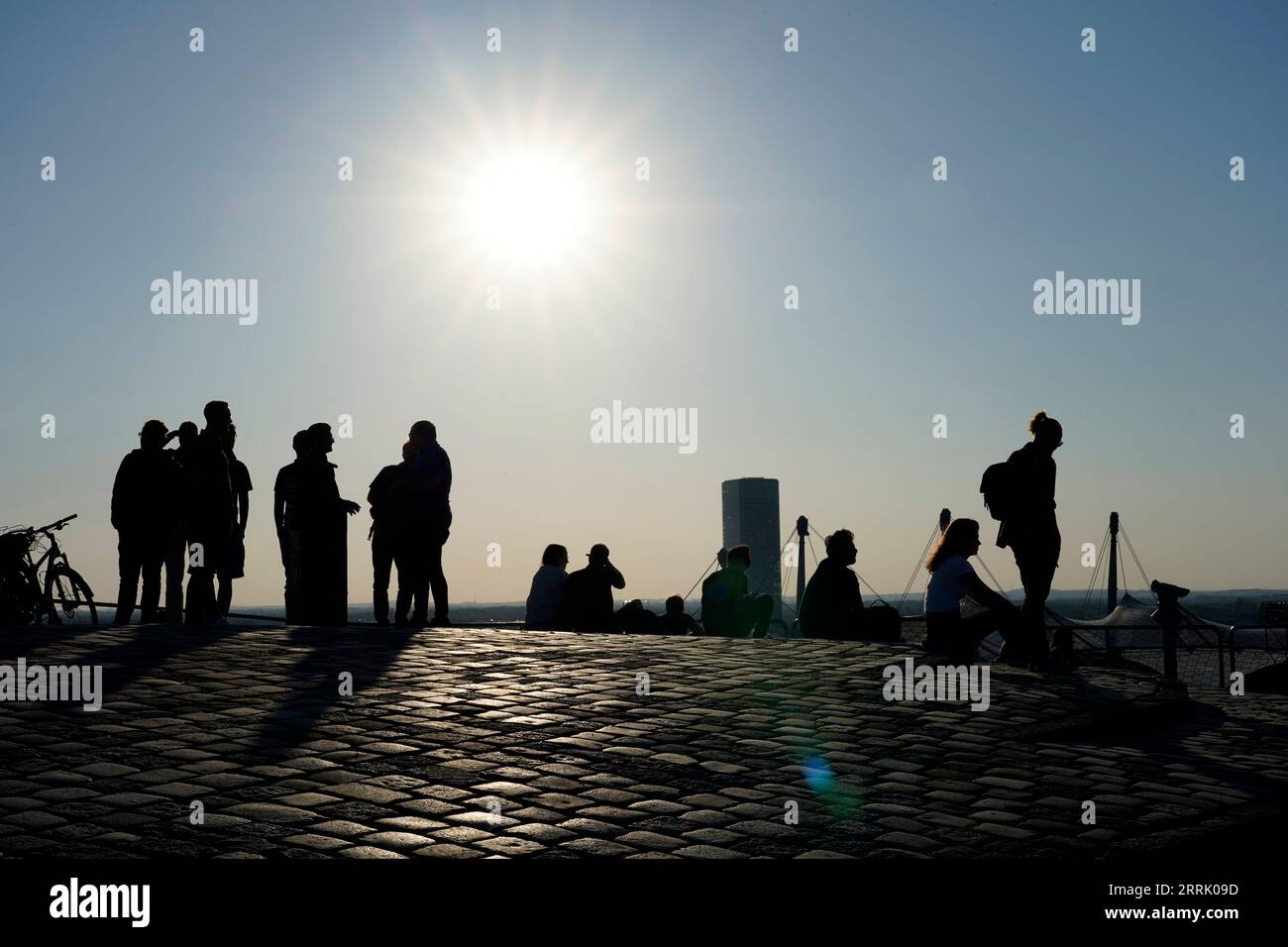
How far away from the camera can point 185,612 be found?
13938mm

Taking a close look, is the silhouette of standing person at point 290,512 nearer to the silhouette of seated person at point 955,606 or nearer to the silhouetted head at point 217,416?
the silhouetted head at point 217,416

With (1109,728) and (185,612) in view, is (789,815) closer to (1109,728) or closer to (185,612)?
(1109,728)

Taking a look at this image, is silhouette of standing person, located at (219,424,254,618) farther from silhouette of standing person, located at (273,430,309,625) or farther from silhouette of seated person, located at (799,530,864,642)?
silhouette of seated person, located at (799,530,864,642)

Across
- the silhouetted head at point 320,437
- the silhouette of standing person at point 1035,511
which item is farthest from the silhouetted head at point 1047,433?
the silhouetted head at point 320,437

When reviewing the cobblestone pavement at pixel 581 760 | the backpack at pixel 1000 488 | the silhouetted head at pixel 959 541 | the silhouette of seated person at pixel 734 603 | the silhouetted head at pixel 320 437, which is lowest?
the cobblestone pavement at pixel 581 760

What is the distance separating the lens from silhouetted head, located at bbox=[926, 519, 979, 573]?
1146cm

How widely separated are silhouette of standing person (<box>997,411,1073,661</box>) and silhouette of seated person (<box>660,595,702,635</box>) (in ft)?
18.1

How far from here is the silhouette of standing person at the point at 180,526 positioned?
13.0 metres

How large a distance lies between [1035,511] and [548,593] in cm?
602

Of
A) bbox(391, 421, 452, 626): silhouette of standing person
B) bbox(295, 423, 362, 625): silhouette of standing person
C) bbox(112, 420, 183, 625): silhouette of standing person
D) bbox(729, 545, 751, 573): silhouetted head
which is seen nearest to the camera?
bbox(112, 420, 183, 625): silhouette of standing person

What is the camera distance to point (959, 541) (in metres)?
11.5

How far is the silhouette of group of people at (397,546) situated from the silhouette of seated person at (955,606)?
13mm

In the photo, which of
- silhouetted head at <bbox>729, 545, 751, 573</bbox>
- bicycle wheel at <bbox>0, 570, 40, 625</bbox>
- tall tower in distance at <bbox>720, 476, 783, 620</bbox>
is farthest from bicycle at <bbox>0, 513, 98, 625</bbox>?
tall tower in distance at <bbox>720, 476, 783, 620</bbox>
